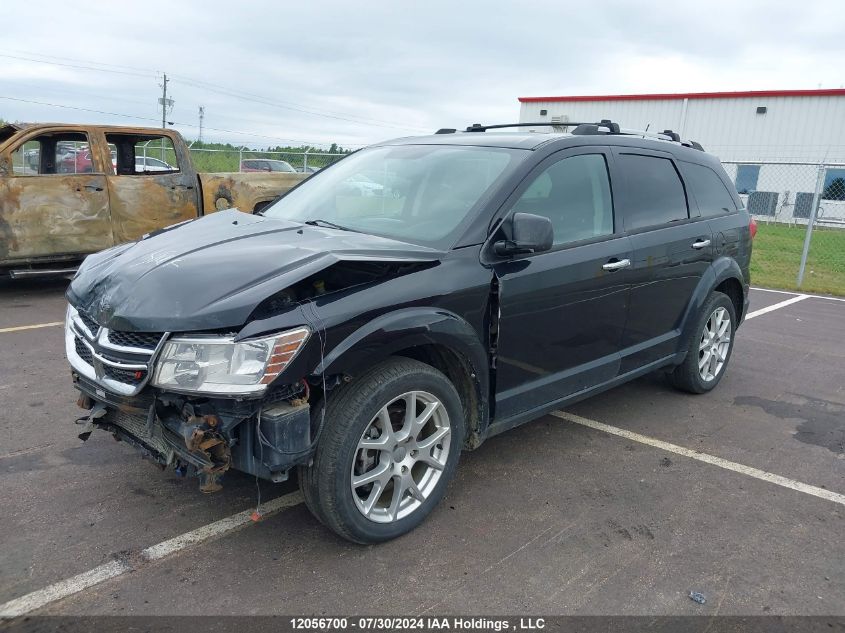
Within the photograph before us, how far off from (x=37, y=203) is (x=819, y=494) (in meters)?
8.39

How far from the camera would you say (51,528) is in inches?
124

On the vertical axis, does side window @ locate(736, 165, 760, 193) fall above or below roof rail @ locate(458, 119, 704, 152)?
above

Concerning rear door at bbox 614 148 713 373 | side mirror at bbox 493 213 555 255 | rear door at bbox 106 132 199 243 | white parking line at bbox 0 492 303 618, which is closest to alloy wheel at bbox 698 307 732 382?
rear door at bbox 614 148 713 373

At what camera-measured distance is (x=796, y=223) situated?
23359mm

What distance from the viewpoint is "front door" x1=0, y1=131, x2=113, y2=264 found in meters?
7.99

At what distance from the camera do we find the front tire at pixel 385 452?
282cm

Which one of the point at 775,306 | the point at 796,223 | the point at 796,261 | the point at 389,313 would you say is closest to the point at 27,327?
the point at 389,313

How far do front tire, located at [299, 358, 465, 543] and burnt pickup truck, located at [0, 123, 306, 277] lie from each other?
21.3ft

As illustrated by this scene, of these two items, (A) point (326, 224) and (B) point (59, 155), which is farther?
(B) point (59, 155)

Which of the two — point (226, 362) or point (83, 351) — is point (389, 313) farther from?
point (83, 351)

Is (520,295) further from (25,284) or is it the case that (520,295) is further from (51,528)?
(25,284)

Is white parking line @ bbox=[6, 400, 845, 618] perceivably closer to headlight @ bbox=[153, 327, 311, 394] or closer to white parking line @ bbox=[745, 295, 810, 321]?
headlight @ bbox=[153, 327, 311, 394]

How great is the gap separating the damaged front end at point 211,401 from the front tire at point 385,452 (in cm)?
Result: 16

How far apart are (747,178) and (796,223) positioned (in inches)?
183
